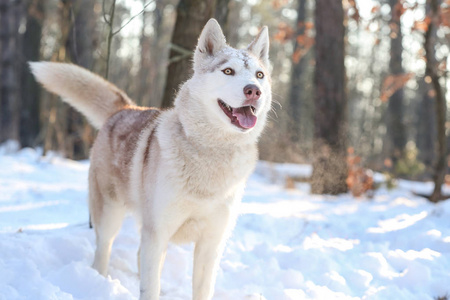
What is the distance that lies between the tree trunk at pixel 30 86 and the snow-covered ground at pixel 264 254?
27.9 feet

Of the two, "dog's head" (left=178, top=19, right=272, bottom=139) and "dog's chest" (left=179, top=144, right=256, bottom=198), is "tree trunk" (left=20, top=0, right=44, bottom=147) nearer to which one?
"dog's head" (left=178, top=19, right=272, bottom=139)

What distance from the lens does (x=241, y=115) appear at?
2.49 metres

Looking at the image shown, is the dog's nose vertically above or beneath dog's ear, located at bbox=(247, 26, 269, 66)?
beneath

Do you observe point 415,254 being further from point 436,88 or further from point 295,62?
point 295,62

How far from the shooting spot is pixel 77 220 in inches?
178

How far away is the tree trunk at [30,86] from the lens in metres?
13.3

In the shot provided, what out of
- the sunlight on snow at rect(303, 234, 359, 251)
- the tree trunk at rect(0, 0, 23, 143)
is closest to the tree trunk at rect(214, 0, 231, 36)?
the sunlight on snow at rect(303, 234, 359, 251)

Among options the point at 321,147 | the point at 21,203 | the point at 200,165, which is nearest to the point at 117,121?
the point at 200,165

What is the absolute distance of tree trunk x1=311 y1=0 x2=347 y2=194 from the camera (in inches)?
281

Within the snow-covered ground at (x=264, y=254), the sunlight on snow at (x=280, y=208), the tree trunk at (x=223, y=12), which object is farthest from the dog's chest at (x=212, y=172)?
the tree trunk at (x=223, y=12)

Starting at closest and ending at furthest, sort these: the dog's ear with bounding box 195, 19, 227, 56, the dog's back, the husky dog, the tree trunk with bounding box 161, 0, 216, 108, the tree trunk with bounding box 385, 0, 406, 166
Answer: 1. the husky dog
2. the dog's ear with bounding box 195, 19, 227, 56
3. the dog's back
4. the tree trunk with bounding box 161, 0, 216, 108
5. the tree trunk with bounding box 385, 0, 406, 166

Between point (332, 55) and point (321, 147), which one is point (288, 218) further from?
point (332, 55)

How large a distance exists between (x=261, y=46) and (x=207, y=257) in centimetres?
148

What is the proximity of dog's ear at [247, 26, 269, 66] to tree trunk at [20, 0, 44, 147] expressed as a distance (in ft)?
38.7
